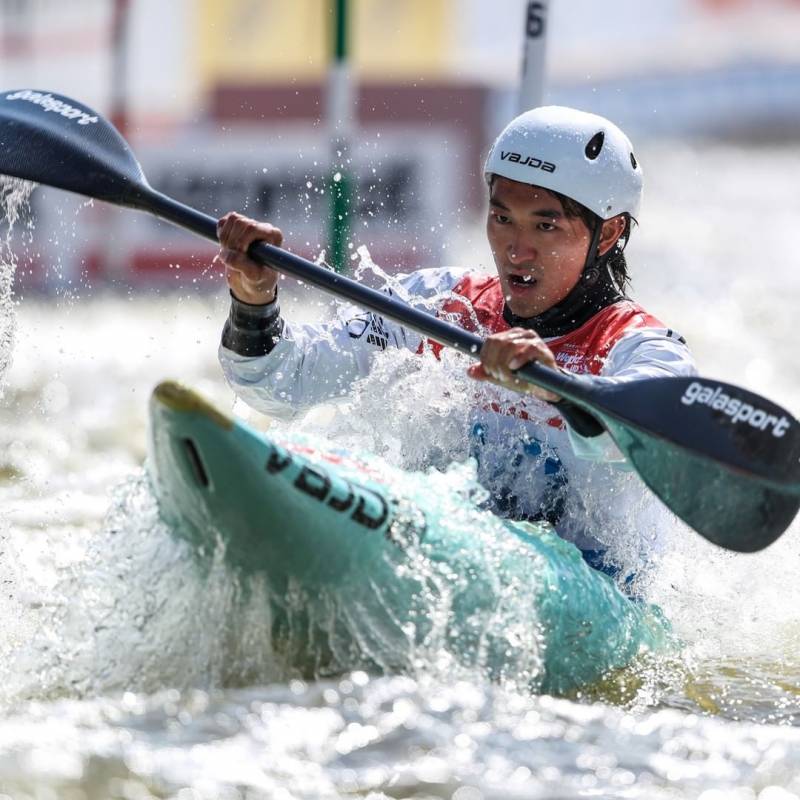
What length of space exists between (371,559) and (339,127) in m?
4.20

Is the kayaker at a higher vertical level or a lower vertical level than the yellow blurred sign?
lower

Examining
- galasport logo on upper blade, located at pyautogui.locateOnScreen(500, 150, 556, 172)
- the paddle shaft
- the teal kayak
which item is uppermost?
galasport logo on upper blade, located at pyautogui.locateOnScreen(500, 150, 556, 172)

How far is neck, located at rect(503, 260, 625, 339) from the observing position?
4285mm

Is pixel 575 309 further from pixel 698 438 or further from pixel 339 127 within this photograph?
pixel 339 127

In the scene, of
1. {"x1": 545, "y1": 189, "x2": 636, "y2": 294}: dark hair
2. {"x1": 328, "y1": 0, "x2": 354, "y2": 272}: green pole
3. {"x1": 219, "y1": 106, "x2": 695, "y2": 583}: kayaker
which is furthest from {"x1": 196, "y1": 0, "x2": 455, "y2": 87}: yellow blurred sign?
{"x1": 219, "y1": 106, "x2": 695, "y2": 583}: kayaker

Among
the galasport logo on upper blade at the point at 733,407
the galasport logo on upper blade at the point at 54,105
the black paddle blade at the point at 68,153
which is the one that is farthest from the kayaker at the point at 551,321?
the galasport logo on upper blade at the point at 54,105

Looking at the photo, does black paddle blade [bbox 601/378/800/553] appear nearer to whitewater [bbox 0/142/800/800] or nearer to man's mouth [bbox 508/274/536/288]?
whitewater [bbox 0/142/800/800]

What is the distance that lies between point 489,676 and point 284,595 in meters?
0.55

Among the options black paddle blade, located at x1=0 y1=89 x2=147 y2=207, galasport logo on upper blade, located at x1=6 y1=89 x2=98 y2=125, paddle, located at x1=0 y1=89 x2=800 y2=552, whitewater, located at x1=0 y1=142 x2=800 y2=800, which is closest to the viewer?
whitewater, located at x1=0 y1=142 x2=800 y2=800

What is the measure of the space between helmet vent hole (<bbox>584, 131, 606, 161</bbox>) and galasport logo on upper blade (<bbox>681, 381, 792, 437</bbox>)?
0.85 metres

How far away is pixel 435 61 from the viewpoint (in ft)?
48.2

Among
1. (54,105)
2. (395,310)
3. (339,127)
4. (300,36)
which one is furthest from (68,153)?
(300,36)

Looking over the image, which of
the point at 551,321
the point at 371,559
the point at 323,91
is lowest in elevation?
the point at 371,559

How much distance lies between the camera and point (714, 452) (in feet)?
11.9
